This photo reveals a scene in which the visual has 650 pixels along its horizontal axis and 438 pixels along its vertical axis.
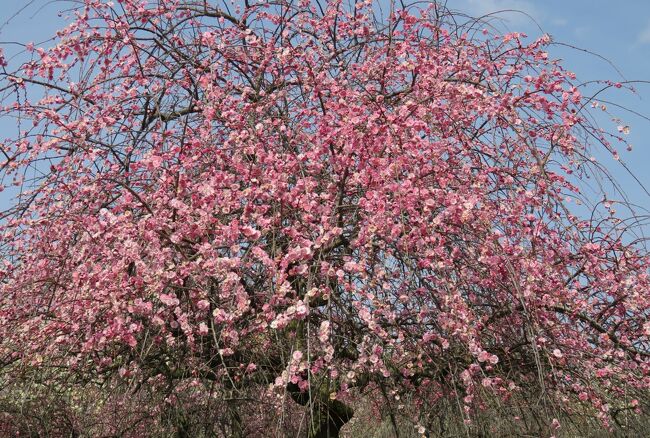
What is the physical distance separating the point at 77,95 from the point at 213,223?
5.29 feet

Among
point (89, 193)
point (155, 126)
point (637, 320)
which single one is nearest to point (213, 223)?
point (89, 193)

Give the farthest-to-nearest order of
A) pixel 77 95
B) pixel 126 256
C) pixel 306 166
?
pixel 77 95
pixel 306 166
pixel 126 256

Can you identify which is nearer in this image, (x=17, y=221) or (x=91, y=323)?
(x=91, y=323)

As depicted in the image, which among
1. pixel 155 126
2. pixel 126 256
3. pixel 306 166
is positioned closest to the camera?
pixel 126 256

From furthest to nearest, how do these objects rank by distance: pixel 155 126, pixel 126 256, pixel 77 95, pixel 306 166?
pixel 155 126 → pixel 77 95 → pixel 306 166 → pixel 126 256

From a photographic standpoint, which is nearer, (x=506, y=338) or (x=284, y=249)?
(x=284, y=249)

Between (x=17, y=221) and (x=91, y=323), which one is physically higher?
(x=17, y=221)

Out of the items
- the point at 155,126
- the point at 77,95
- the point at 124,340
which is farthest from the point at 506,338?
the point at 77,95

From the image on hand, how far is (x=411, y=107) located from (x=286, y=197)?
0.99m

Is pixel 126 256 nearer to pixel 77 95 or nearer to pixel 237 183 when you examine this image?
pixel 237 183

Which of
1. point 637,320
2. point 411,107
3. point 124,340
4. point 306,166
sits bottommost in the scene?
point 124,340

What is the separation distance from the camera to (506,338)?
14.9ft

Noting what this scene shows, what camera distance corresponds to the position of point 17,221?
521 centimetres

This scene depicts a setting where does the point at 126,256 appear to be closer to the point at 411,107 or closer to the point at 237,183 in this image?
the point at 237,183
